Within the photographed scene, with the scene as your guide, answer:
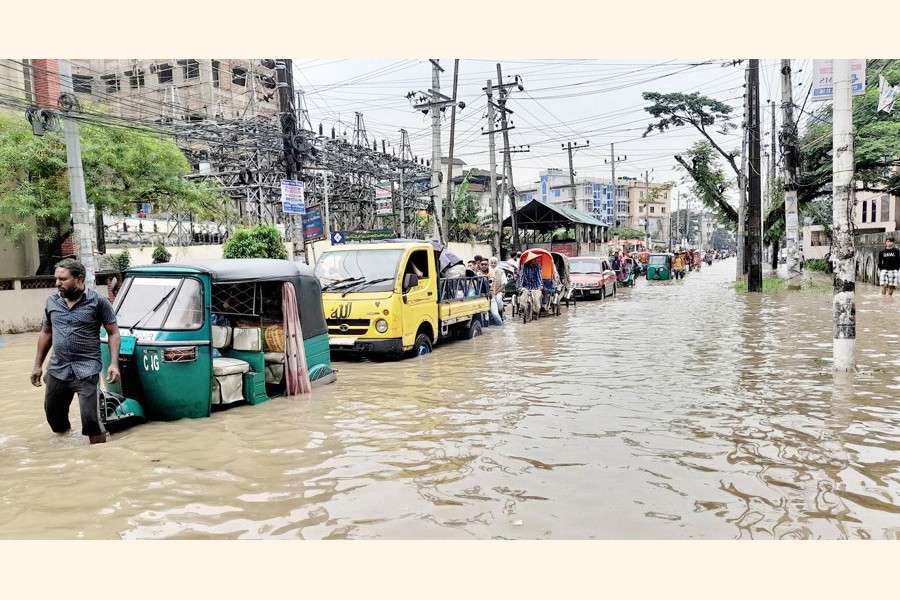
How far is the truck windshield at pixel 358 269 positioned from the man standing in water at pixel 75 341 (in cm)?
548

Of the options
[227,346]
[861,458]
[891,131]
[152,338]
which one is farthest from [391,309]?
[891,131]

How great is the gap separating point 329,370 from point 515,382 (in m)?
2.62

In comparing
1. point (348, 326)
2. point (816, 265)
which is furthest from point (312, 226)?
point (816, 265)

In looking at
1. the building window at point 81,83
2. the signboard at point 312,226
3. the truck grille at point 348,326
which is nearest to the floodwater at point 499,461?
the truck grille at point 348,326

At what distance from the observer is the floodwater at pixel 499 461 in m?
4.24

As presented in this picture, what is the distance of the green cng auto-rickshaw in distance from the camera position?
40625 millimetres

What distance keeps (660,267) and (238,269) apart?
3664 centimetres

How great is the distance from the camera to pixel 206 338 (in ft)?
21.9

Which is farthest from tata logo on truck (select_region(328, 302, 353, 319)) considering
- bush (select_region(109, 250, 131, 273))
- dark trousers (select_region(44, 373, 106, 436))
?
bush (select_region(109, 250, 131, 273))

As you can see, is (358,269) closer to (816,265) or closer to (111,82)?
(111,82)

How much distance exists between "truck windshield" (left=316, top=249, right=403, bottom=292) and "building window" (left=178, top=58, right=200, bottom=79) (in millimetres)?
35580

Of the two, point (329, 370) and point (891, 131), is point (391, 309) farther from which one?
point (891, 131)

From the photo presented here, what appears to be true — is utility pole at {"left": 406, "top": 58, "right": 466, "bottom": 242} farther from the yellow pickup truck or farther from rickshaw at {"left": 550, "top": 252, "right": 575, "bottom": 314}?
the yellow pickup truck

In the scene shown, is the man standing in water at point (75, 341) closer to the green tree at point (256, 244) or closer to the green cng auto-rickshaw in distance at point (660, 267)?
the green tree at point (256, 244)
